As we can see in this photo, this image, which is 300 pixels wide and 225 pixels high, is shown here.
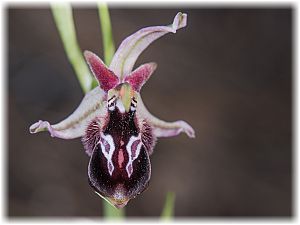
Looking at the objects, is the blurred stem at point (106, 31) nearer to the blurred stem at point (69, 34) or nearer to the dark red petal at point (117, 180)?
the blurred stem at point (69, 34)

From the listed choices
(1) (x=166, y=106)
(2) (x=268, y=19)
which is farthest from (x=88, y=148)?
(2) (x=268, y=19)

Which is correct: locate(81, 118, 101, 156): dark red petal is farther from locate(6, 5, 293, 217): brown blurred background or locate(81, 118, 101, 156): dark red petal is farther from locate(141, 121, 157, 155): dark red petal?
locate(6, 5, 293, 217): brown blurred background

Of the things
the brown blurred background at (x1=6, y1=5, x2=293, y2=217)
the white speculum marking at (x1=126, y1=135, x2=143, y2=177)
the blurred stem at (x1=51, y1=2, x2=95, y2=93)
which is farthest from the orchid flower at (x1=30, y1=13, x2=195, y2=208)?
the brown blurred background at (x1=6, y1=5, x2=293, y2=217)

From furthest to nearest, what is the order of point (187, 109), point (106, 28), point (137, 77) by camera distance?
point (187, 109) < point (106, 28) < point (137, 77)

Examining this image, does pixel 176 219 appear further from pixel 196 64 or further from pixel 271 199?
pixel 196 64

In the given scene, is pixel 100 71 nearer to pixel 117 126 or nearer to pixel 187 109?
pixel 117 126

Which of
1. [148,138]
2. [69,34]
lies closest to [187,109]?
[69,34]

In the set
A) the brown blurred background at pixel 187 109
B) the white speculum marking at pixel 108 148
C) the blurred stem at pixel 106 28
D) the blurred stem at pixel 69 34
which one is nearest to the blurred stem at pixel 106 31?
the blurred stem at pixel 106 28
